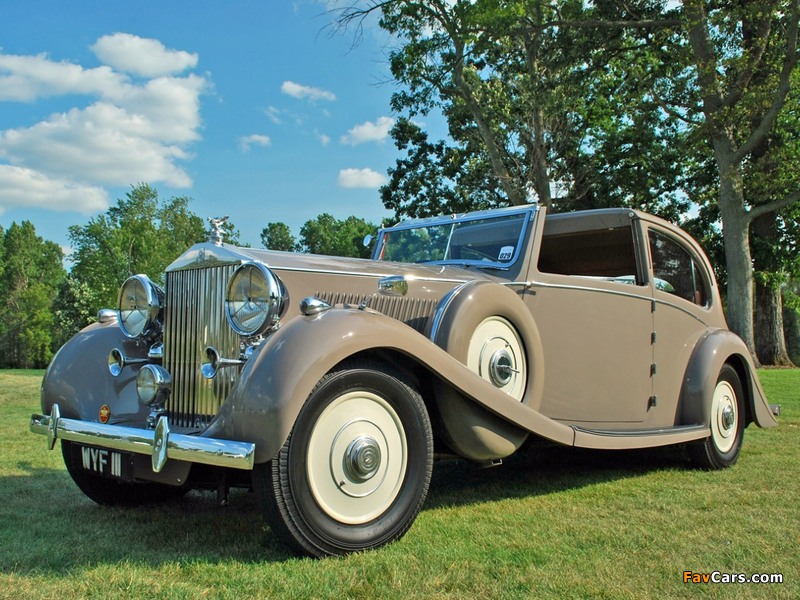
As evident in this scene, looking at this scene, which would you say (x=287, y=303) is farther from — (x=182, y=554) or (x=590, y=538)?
(x=590, y=538)

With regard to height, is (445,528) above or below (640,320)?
below

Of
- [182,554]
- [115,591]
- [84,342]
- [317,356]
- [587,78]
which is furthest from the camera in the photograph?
[587,78]

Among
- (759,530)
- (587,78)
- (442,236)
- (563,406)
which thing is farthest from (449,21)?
(759,530)

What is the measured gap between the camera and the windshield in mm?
4656

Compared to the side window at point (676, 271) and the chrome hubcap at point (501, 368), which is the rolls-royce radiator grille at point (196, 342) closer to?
the chrome hubcap at point (501, 368)

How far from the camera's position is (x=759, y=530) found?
136 inches

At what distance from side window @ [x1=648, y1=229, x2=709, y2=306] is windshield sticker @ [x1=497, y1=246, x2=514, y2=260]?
4.62 ft

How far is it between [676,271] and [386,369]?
3.43 metres

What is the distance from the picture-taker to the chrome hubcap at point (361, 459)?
9.78 ft

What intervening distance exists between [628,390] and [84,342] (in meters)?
3.64

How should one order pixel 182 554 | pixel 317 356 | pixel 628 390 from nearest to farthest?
pixel 317 356 < pixel 182 554 < pixel 628 390

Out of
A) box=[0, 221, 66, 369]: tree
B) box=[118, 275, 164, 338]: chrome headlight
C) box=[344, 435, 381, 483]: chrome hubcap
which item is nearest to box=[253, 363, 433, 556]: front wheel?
box=[344, 435, 381, 483]: chrome hubcap

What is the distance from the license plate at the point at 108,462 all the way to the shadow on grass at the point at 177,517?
0.32m

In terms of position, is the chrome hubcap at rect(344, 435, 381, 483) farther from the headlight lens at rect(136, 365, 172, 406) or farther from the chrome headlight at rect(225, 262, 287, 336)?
the headlight lens at rect(136, 365, 172, 406)
